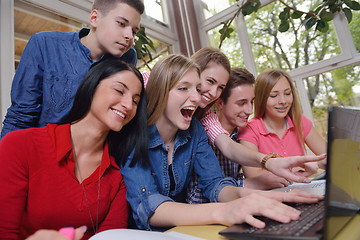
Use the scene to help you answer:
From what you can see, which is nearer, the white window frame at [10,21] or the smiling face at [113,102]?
the smiling face at [113,102]

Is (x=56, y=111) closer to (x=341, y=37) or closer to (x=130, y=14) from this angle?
(x=130, y=14)

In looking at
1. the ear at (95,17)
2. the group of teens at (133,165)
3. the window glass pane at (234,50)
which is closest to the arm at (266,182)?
the group of teens at (133,165)

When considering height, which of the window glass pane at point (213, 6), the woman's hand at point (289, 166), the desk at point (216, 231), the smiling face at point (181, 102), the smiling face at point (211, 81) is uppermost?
the window glass pane at point (213, 6)

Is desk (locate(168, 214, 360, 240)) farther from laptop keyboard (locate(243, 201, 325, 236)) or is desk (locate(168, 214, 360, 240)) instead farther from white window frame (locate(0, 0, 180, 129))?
white window frame (locate(0, 0, 180, 129))

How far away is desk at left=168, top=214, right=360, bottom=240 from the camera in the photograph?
0.53 m

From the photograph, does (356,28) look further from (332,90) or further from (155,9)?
(155,9)

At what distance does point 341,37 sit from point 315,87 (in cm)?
58

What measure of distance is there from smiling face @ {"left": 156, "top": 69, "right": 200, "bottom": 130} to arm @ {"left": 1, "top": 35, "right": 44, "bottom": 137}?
0.58m

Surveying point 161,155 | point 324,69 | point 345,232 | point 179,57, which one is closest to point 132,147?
point 161,155

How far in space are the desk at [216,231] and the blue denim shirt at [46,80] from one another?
2.55ft

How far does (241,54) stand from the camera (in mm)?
3377

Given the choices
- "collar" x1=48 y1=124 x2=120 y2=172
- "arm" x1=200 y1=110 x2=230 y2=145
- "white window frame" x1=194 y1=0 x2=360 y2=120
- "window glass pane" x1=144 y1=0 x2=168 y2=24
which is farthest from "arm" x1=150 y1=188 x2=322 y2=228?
"window glass pane" x1=144 y1=0 x2=168 y2=24

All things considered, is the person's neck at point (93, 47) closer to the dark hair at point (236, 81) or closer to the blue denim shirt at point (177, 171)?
the blue denim shirt at point (177, 171)

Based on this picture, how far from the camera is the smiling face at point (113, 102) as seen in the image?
93cm
